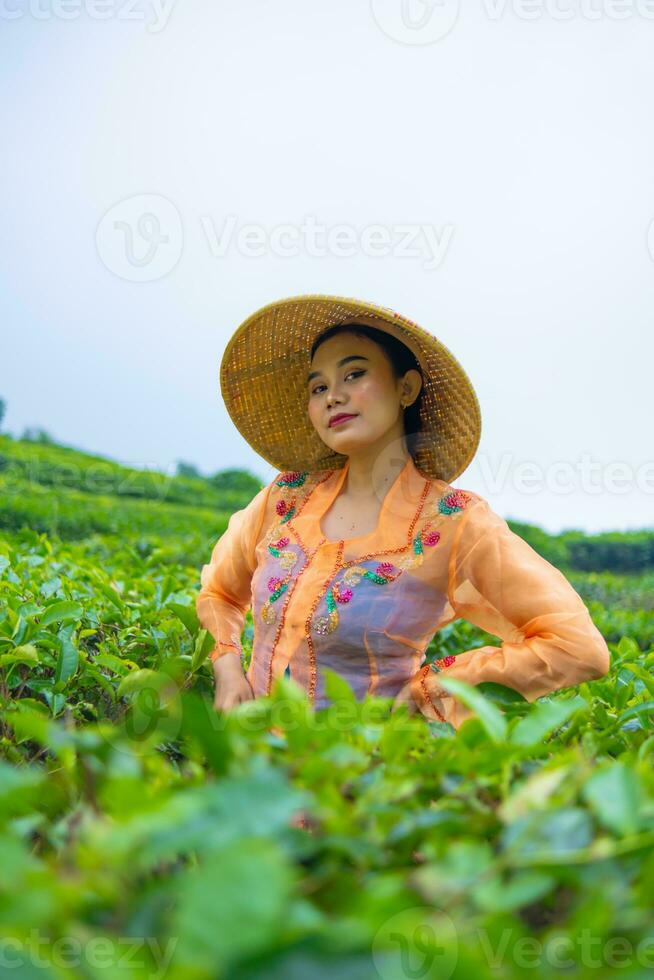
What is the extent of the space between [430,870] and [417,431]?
4.61ft

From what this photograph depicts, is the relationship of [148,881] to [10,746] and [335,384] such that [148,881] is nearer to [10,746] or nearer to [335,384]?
[10,746]

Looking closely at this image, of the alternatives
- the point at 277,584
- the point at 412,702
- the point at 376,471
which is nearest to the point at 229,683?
the point at 277,584

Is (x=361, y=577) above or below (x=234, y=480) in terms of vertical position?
above

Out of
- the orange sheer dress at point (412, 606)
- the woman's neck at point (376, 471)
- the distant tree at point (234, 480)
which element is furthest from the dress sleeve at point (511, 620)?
the distant tree at point (234, 480)

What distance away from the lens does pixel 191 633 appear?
5.87 ft

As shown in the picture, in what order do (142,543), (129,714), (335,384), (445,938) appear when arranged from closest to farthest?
(445,938)
(129,714)
(335,384)
(142,543)

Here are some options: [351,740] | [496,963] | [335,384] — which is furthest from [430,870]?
[335,384]

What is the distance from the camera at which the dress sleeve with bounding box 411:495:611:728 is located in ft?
4.80

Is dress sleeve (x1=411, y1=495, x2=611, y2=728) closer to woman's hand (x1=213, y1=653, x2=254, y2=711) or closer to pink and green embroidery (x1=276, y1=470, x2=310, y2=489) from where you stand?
woman's hand (x1=213, y1=653, x2=254, y2=711)

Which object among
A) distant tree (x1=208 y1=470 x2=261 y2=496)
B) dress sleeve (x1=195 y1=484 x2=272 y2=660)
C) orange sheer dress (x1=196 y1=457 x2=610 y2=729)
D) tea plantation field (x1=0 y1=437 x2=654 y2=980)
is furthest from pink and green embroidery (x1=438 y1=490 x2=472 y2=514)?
distant tree (x1=208 y1=470 x2=261 y2=496)

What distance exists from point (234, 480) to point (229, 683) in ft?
29.3

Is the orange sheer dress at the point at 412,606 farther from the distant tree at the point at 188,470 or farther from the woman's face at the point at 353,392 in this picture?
the distant tree at the point at 188,470

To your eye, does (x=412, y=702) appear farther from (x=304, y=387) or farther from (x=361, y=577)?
(x=304, y=387)

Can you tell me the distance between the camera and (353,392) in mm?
1713
